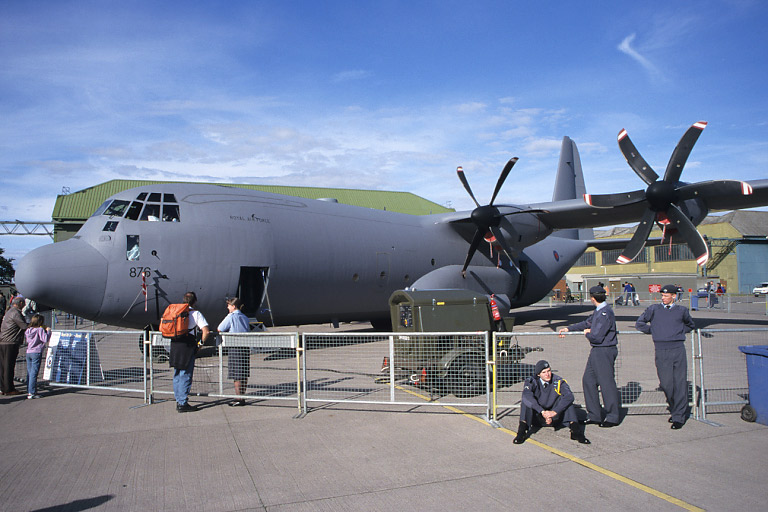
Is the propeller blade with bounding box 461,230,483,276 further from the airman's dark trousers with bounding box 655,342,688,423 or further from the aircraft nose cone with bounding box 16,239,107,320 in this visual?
the aircraft nose cone with bounding box 16,239,107,320

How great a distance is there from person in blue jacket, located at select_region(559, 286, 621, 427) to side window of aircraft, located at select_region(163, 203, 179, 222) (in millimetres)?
8759

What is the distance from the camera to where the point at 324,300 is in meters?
14.2

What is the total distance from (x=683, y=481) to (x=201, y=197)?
432 inches

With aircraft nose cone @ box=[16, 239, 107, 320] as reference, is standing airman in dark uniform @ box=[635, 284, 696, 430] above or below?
below

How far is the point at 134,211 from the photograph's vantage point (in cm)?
1141

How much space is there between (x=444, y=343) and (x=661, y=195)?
982cm

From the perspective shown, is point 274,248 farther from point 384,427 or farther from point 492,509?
point 492,509

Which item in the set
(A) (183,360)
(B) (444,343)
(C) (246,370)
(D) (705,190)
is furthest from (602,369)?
(D) (705,190)

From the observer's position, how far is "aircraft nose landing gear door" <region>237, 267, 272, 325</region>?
41.4ft

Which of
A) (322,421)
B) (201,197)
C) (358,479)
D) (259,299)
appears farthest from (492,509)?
(201,197)

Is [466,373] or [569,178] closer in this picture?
[466,373]

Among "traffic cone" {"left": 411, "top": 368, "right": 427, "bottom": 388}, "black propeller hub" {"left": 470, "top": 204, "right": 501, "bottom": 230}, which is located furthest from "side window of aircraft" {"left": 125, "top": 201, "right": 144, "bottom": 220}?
"black propeller hub" {"left": 470, "top": 204, "right": 501, "bottom": 230}

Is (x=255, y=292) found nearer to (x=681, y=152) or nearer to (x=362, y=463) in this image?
(x=362, y=463)

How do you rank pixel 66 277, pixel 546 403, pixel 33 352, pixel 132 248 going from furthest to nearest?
pixel 132 248, pixel 66 277, pixel 33 352, pixel 546 403
